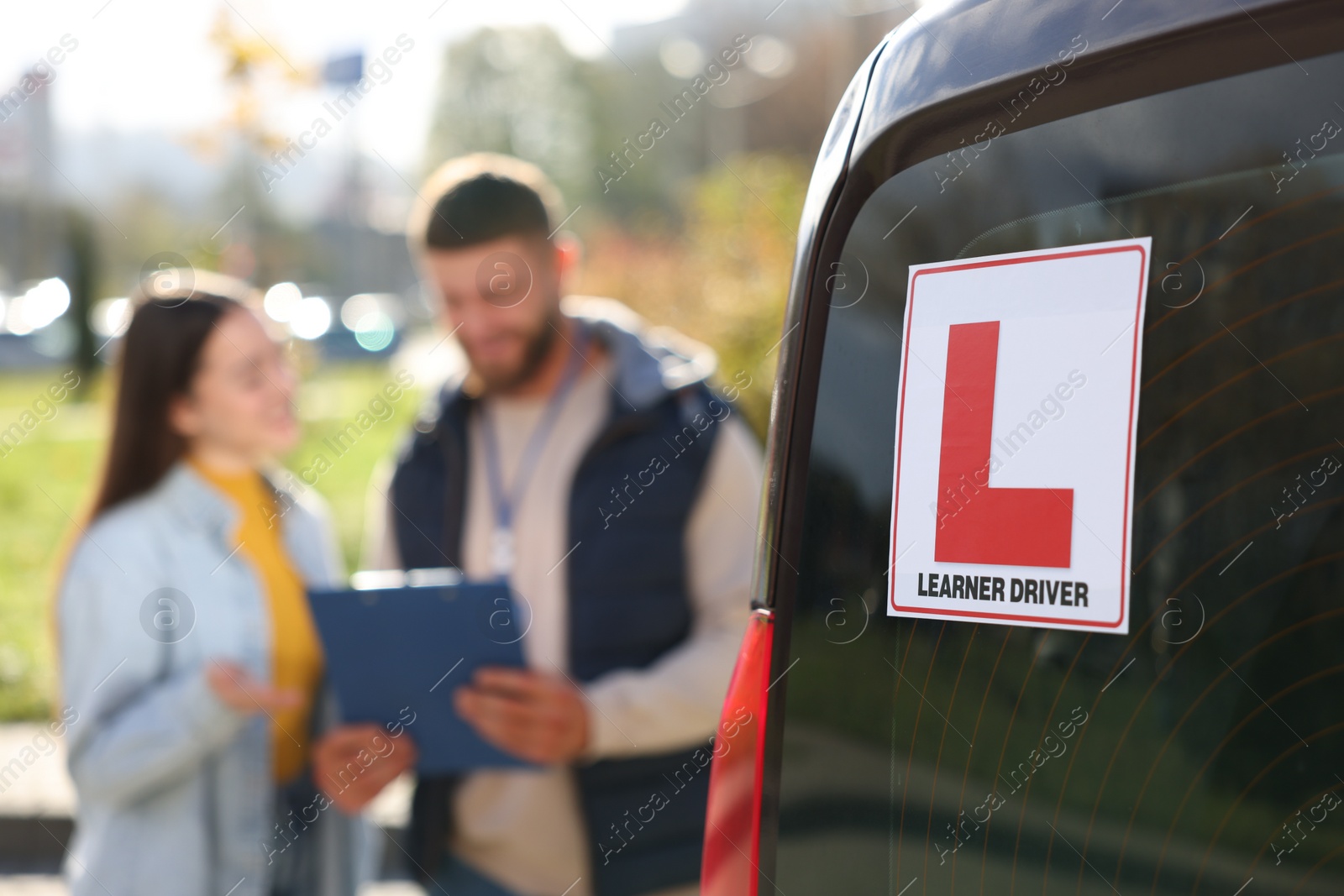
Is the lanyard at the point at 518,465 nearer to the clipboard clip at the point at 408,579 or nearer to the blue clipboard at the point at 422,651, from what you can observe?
the clipboard clip at the point at 408,579

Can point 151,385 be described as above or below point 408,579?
above

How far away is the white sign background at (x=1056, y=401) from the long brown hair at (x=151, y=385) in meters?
2.36

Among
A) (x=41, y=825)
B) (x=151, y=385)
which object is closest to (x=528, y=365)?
(x=151, y=385)

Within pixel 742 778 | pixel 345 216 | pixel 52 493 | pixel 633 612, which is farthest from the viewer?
pixel 345 216

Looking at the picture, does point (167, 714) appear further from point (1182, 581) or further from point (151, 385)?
point (1182, 581)

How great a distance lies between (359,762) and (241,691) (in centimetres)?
30

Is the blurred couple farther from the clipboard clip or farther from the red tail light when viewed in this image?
the red tail light

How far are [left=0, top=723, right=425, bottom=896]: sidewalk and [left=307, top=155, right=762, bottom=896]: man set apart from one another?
7.18 feet

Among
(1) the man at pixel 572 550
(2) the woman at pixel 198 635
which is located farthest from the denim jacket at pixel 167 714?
(1) the man at pixel 572 550

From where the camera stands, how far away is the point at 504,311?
2.89 meters

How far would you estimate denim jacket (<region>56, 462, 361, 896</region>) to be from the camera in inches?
106

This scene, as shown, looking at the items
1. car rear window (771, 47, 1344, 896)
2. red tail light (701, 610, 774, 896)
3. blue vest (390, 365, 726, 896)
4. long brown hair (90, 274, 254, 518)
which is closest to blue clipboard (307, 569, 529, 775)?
blue vest (390, 365, 726, 896)

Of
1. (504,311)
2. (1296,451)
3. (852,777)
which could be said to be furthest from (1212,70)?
(504,311)

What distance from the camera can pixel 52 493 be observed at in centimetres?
1253
